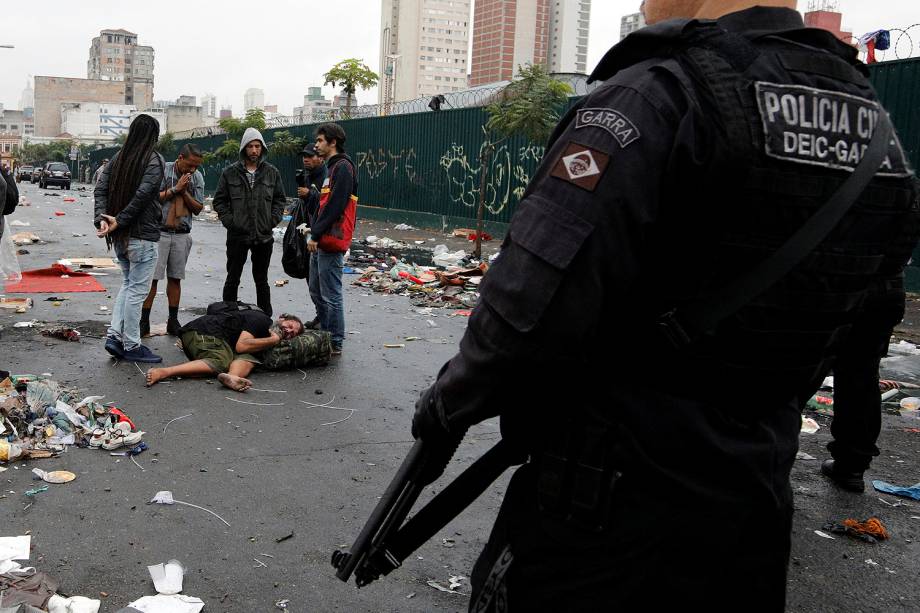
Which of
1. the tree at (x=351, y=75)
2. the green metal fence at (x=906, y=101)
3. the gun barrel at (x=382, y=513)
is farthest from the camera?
the tree at (x=351, y=75)

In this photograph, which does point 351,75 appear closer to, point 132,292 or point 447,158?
point 447,158

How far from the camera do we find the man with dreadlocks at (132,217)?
6.79 metres

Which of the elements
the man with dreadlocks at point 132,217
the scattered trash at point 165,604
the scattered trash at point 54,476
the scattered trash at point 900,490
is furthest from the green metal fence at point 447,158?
the scattered trash at point 165,604

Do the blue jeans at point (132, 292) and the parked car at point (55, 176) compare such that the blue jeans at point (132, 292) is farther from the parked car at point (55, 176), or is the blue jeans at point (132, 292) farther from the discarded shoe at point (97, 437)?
the parked car at point (55, 176)

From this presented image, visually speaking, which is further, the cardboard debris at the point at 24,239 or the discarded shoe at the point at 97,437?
the cardboard debris at the point at 24,239

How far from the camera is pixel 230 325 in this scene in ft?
22.0

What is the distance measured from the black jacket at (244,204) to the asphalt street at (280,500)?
5.09 ft

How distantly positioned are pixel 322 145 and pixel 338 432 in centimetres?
323

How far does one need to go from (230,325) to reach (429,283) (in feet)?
18.2

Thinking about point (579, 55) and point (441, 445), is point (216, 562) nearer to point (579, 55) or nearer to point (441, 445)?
point (441, 445)

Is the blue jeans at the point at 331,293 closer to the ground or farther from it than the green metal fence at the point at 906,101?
closer to the ground

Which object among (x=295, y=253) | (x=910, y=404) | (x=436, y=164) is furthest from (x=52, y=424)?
(x=436, y=164)

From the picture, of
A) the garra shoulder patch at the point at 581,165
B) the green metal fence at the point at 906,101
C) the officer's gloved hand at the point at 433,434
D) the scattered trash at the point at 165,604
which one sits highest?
the green metal fence at the point at 906,101

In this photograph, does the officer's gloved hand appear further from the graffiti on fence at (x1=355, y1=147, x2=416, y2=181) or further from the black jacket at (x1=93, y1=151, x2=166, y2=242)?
the graffiti on fence at (x1=355, y1=147, x2=416, y2=181)
